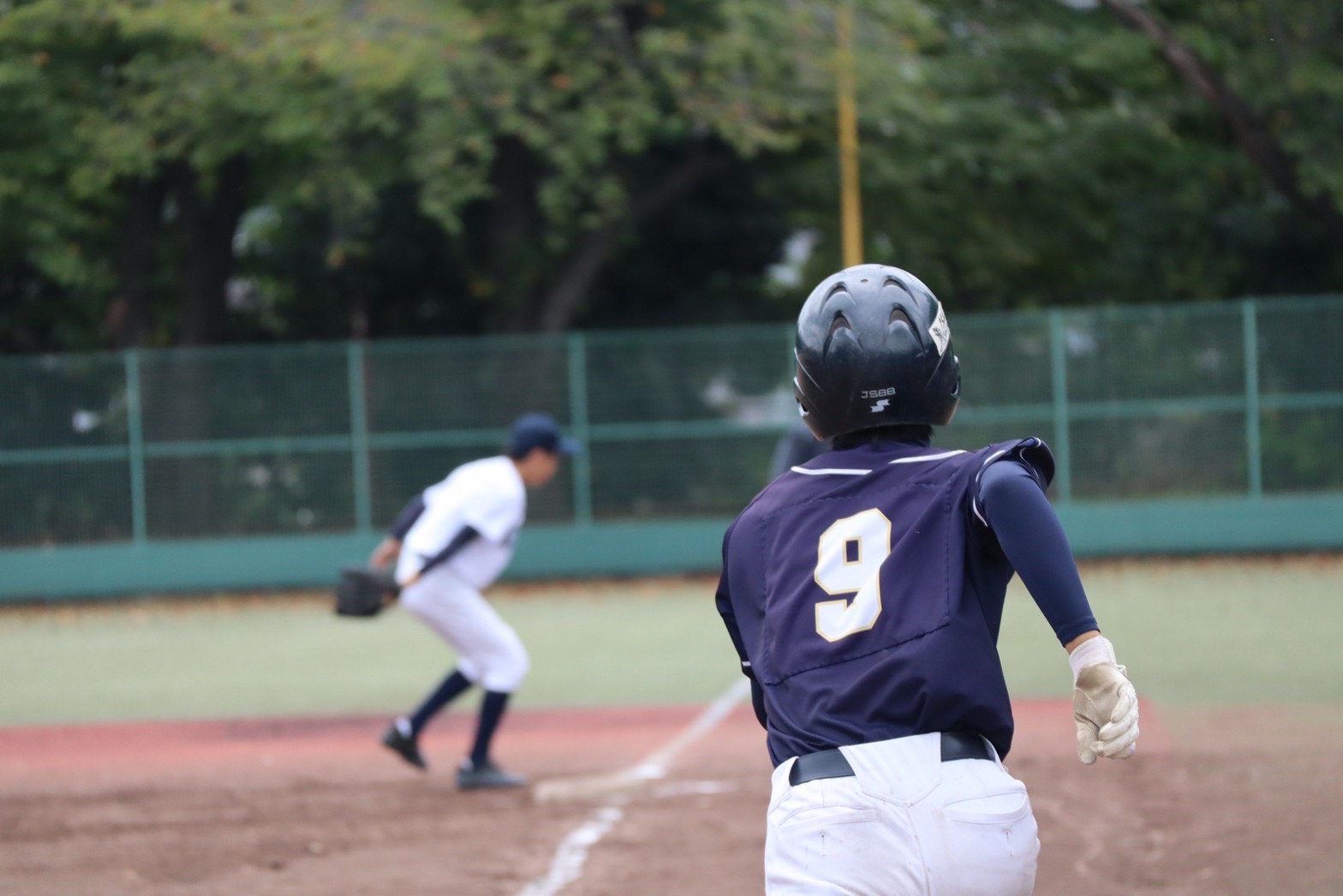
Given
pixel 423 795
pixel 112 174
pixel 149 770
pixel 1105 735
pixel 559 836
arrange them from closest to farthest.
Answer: pixel 1105 735, pixel 559 836, pixel 423 795, pixel 149 770, pixel 112 174

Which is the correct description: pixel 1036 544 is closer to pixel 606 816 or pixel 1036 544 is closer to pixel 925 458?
pixel 925 458

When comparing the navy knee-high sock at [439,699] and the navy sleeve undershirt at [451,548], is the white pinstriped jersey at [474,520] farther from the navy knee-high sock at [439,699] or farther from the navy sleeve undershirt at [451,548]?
the navy knee-high sock at [439,699]

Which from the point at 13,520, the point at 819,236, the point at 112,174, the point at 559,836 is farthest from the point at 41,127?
the point at 559,836

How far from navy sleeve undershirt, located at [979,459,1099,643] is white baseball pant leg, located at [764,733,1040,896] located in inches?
11.4

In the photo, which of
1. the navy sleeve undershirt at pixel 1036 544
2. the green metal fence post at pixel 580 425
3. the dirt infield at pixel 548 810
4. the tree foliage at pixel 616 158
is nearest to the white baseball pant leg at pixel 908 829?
the navy sleeve undershirt at pixel 1036 544

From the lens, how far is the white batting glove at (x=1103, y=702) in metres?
2.43

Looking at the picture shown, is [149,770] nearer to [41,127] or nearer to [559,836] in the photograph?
[559,836]

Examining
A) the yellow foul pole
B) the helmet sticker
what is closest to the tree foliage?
the yellow foul pole

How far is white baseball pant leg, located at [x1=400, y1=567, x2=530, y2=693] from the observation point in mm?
7895

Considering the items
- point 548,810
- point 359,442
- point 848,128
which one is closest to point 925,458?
point 548,810

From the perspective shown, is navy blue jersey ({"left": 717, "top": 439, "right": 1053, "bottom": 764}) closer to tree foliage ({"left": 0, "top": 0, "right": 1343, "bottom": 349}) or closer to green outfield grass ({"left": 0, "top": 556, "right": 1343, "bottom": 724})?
green outfield grass ({"left": 0, "top": 556, "right": 1343, "bottom": 724})

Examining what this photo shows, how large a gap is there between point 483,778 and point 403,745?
49 centimetres

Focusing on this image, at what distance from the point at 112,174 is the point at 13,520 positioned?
4.25m

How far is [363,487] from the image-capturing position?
17.4 m
